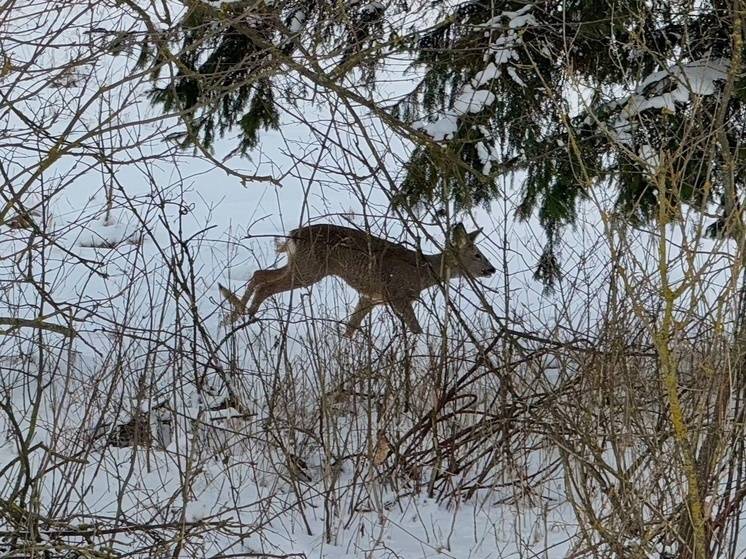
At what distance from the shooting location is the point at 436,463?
4.59 m

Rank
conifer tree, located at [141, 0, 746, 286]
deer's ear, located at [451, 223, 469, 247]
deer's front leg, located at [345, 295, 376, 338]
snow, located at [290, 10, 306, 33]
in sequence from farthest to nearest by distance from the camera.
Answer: snow, located at [290, 10, 306, 33] → deer's ear, located at [451, 223, 469, 247] → conifer tree, located at [141, 0, 746, 286] → deer's front leg, located at [345, 295, 376, 338]

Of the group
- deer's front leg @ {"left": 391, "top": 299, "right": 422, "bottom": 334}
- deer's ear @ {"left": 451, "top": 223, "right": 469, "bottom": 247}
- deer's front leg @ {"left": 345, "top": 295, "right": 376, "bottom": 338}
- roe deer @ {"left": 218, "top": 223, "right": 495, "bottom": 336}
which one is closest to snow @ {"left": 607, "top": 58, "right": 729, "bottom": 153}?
deer's ear @ {"left": 451, "top": 223, "right": 469, "bottom": 247}

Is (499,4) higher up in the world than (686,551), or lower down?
higher up

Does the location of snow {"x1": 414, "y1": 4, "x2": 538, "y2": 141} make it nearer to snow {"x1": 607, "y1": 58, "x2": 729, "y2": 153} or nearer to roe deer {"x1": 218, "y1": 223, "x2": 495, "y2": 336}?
snow {"x1": 607, "y1": 58, "x2": 729, "y2": 153}

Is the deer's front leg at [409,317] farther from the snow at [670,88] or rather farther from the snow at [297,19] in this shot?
the snow at [297,19]

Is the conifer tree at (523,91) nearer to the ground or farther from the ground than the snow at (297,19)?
nearer to the ground

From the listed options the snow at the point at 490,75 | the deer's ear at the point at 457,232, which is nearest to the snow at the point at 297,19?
the snow at the point at 490,75

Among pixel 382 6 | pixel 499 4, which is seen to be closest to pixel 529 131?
pixel 499 4

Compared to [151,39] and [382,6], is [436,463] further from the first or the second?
[382,6]

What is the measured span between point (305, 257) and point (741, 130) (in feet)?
12.8

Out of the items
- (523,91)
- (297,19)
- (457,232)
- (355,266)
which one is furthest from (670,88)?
(355,266)

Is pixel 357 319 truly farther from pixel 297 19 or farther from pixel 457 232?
pixel 297 19

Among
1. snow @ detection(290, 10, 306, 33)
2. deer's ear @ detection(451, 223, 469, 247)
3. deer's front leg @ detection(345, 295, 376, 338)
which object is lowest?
deer's front leg @ detection(345, 295, 376, 338)

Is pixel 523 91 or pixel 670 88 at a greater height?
pixel 523 91
